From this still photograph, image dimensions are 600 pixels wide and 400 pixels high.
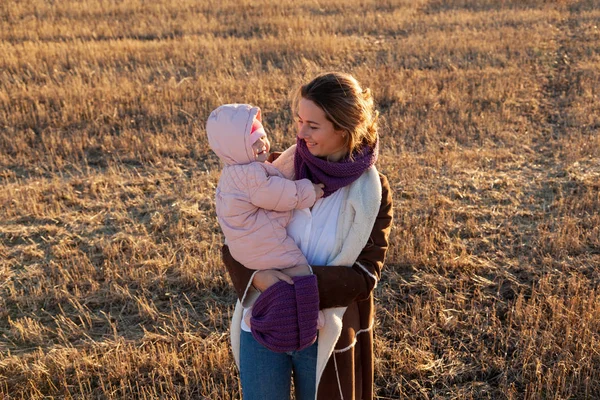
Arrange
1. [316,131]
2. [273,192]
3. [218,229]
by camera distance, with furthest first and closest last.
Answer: [218,229], [316,131], [273,192]

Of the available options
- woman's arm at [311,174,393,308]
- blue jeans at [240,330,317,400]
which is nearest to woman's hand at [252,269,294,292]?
woman's arm at [311,174,393,308]

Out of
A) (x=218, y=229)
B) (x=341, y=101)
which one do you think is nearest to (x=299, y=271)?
(x=341, y=101)

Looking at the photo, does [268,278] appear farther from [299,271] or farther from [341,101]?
[341,101]

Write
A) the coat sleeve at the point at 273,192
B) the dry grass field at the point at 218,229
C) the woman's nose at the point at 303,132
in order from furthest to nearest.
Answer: the dry grass field at the point at 218,229
the woman's nose at the point at 303,132
the coat sleeve at the point at 273,192

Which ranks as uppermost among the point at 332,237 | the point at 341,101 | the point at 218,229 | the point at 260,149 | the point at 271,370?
the point at 341,101

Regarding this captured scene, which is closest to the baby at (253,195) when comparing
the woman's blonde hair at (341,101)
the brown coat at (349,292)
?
the brown coat at (349,292)

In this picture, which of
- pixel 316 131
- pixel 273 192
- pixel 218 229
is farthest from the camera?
pixel 218 229

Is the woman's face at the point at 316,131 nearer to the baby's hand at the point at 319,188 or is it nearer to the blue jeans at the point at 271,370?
the baby's hand at the point at 319,188

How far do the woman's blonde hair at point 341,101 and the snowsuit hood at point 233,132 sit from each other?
26cm

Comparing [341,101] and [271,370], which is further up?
[341,101]

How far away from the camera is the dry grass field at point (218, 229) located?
4305mm

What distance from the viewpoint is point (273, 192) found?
254 centimetres

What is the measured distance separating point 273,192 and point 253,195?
0.08 metres

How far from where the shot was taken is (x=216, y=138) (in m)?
2.61
